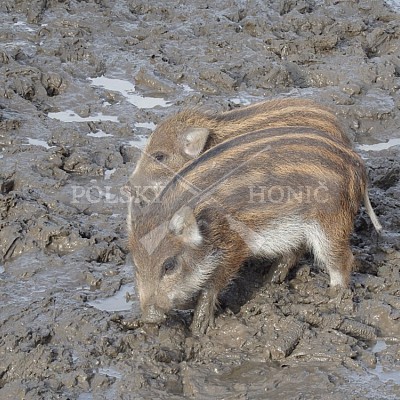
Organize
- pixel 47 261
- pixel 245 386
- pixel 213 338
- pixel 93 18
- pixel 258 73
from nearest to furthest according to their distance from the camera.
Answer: pixel 245 386 → pixel 213 338 → pixel 47 261 → pixel 258 73 → pixel 93 18

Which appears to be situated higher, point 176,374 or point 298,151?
point 298,151

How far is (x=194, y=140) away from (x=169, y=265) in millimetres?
1723

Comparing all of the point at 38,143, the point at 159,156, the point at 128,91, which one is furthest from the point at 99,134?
the point at 159,156

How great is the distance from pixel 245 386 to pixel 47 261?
204 cm

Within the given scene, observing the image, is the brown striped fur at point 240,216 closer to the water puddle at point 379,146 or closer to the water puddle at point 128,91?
the water puddle at point 379,146

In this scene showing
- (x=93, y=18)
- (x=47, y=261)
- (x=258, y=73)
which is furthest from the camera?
(x=93, y=18)

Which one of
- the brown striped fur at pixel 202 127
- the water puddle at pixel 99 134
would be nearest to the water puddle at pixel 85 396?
the brown striped fur at pixel 202 127

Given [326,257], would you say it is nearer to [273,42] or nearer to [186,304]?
[186,304]

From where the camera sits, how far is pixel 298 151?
5.91 metres

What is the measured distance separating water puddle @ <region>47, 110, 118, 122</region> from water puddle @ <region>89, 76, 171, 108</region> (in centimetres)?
41

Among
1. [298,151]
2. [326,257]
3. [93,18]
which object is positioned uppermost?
[298,151]

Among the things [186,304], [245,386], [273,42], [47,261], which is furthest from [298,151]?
[273,42]

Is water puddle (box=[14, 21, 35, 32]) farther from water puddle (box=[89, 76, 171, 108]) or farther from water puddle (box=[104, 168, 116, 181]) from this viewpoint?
water puddle (box=[104, 168, 116, 181])

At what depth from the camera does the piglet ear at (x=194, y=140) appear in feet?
22.7
